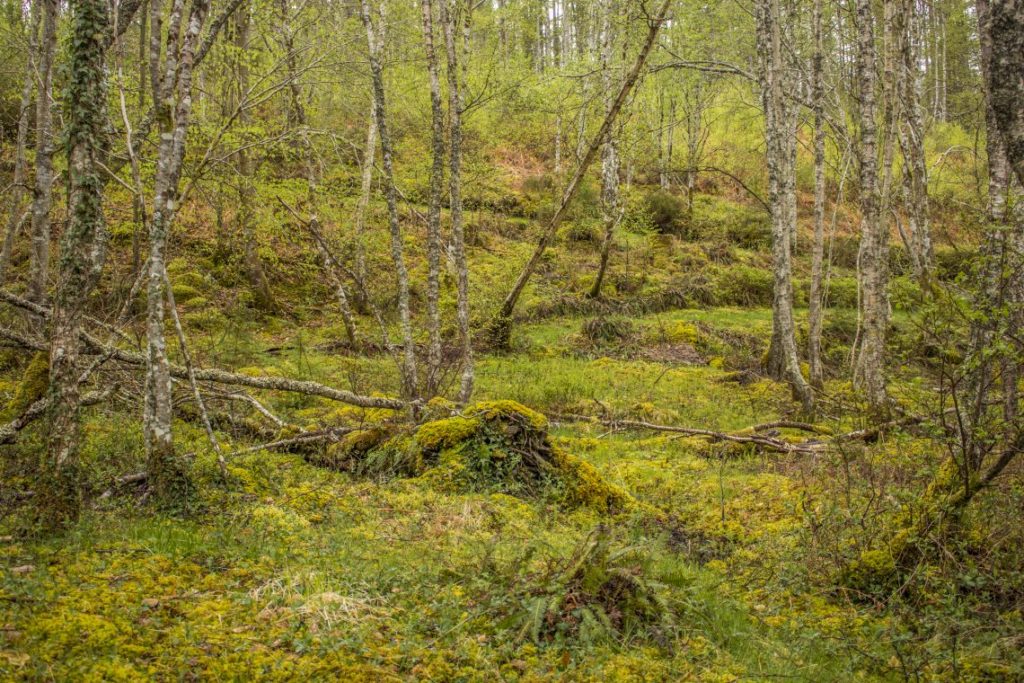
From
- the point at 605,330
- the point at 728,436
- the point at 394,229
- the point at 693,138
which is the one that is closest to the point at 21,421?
the point at 394,229

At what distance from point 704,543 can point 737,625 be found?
6.37ft

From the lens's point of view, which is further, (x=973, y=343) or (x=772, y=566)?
(x=772, y=566)

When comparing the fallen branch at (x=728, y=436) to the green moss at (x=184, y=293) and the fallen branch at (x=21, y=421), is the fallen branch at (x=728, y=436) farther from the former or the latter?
the green moss at (x=184, y=293)

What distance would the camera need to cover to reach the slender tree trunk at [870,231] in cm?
977

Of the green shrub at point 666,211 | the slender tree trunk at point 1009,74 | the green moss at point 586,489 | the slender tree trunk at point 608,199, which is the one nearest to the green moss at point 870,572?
the green moss at point 586,489

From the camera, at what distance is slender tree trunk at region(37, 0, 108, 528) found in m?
4.24

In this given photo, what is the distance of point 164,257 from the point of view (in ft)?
16.8

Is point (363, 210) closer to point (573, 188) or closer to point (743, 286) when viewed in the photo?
point (573, 188)

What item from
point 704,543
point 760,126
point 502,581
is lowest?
point 704,543

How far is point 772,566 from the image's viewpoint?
18.7 ft

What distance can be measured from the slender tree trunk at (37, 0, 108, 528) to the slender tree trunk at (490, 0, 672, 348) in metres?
8.12

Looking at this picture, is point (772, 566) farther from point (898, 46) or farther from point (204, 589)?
point (898, 46)

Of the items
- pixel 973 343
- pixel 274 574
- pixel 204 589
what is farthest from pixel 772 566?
pixel 204 589

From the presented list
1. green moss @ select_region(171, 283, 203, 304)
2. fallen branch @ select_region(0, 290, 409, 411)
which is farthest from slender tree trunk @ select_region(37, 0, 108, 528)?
→ green moss @ select_region(171, 283, 203, 304)
